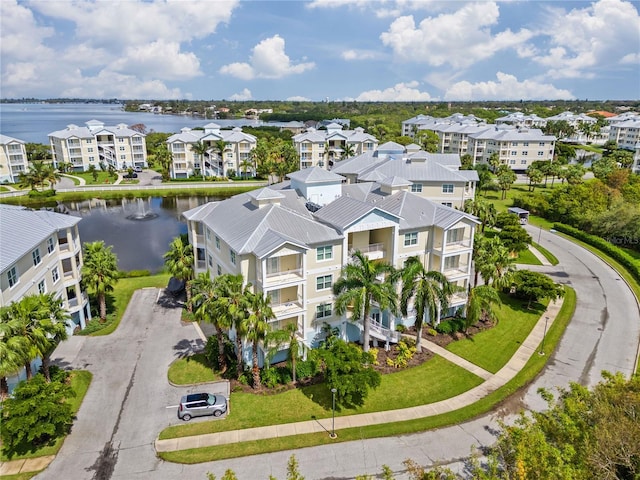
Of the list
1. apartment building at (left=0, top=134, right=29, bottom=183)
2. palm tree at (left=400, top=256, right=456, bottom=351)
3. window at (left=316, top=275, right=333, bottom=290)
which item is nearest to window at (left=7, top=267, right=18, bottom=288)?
window at (left=316, top=275, right=333, bottom=290)

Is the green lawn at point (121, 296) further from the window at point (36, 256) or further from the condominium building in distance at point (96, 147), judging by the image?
the condominium building in distance at point (96, 147)

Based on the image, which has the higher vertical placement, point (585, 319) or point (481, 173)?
point (481, 173)

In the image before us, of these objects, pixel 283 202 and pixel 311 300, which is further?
pixel 283 202

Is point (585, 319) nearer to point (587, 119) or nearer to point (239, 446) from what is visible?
point (239, 446)

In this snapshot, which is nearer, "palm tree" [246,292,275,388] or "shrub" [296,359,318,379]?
"palm tree" [246,292,275,388]

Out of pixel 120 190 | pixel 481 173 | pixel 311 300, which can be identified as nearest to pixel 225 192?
pixel 120 190

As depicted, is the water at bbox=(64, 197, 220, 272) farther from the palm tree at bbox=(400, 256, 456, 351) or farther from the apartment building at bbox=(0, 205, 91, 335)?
the palm tree at bbox=(400, 256, 456, 351)
